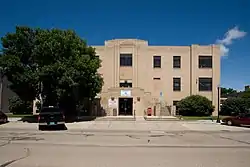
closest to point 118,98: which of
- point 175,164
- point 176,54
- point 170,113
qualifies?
point 170,113

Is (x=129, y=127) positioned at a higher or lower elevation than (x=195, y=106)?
lower

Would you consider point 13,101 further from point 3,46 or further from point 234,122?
point 234,122

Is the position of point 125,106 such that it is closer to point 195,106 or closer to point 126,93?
point 126,93

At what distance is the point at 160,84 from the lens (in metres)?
52.6

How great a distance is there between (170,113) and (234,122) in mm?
17729

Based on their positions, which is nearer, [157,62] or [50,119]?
[50,119]

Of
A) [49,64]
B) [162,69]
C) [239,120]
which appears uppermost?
[162,69]

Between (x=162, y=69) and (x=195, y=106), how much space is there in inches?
358

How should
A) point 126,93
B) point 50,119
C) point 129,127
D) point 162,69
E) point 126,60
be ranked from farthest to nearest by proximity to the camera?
point 162,69
point 126,60
point 126,93
point 129,127
point 50,119

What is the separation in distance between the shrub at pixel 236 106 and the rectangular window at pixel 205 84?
445 cm

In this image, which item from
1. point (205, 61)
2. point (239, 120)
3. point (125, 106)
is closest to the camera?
point (239, 120)

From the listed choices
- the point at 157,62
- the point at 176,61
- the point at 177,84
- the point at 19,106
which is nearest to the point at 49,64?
the point at 19,106

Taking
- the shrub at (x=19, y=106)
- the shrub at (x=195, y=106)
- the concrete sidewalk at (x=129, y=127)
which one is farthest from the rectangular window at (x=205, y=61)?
the shrub at (x=19, y=106)

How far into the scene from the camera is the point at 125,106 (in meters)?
48.6
